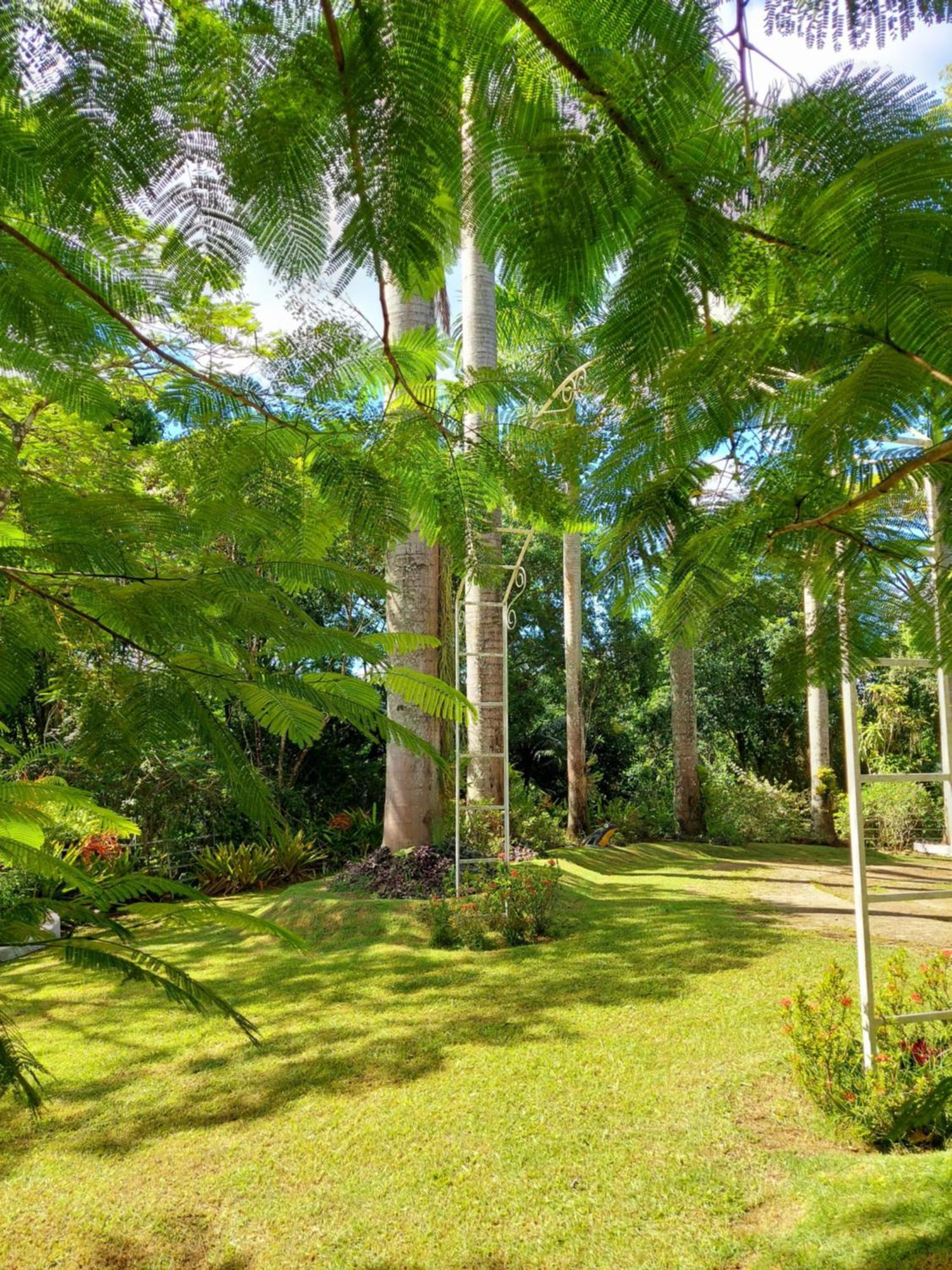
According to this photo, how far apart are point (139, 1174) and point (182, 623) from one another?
3156 mm

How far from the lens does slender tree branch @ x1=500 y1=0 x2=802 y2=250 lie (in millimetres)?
1015

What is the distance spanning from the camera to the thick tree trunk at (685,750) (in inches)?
459

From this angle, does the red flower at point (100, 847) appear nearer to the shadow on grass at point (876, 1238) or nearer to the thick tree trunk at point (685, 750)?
the thick tree trunk at point (685, 750)

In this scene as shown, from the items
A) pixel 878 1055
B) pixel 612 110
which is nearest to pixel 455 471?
pixel 612 110

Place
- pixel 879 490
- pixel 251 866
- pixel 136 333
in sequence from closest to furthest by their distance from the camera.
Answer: pixel 879 490 → pixel 136 333 → pixel 251 866

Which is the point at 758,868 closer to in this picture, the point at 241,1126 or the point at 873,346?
the point at 241,1126

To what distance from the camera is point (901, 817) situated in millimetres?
12070

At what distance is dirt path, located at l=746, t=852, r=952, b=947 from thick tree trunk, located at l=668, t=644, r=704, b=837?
5.01ft

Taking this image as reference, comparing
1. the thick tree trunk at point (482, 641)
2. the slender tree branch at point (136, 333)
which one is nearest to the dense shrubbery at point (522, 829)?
the thick tree trunk at point (482, 641)

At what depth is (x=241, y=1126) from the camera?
3760 millimetres

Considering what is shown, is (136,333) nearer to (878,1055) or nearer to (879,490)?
(879,490)

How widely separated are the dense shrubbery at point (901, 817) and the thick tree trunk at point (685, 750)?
2017 millimetres

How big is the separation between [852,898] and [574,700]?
4.85m

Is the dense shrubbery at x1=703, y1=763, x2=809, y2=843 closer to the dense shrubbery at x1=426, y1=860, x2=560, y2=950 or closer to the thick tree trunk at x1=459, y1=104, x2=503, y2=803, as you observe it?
the thick tree trunk at x1=459, y1=104, x2=503, y2=803
